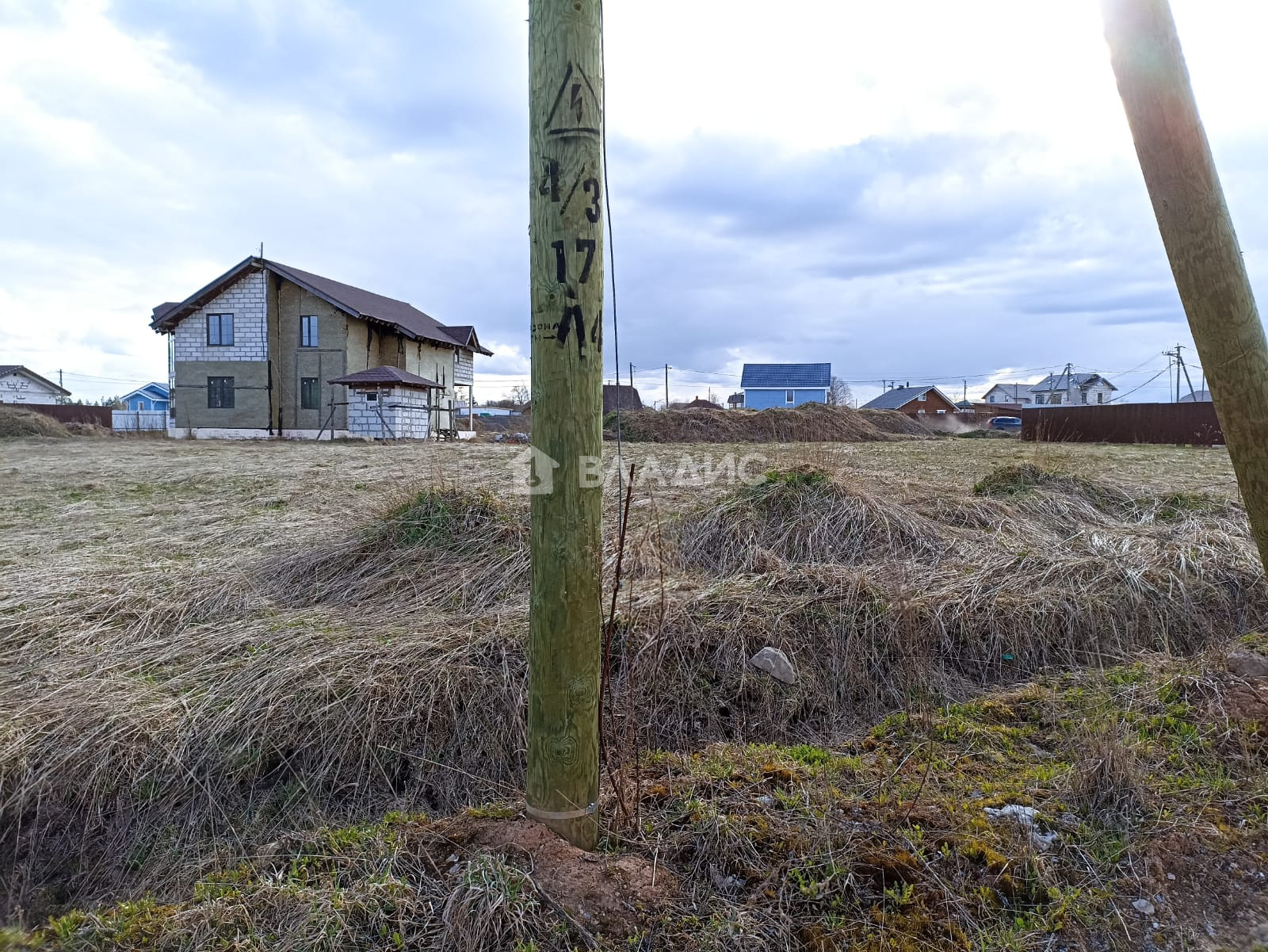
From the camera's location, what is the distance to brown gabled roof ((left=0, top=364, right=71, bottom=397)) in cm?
6090

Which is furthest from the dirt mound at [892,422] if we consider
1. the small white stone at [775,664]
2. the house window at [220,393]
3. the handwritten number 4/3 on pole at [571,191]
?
the handwritten number 4/3 on pole at [571,191]

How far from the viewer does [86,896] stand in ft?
8.77

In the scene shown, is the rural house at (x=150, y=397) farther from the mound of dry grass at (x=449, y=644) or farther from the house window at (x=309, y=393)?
the mound of dry grass at (x=449, y=644)

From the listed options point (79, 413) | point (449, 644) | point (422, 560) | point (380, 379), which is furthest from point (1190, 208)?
point (79, 413)

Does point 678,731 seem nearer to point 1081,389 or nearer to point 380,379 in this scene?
point 380,379

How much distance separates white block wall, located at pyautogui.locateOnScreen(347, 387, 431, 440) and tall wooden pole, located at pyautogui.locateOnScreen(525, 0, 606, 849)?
26.6 meters

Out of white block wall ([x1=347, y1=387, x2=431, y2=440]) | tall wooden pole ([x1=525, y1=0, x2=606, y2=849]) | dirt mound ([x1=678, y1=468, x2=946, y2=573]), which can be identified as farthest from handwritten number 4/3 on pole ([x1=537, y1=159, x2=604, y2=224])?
white block wall ([x1=347, y1=387, x2=431, y2=440])

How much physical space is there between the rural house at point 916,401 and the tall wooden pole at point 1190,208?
57.4m

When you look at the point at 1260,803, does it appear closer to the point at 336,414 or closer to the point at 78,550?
the point at 78,550

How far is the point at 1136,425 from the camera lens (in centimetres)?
2488

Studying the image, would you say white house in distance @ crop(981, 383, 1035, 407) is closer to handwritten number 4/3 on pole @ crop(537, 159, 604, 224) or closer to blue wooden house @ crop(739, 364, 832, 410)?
blue wooden house @ crop(739, 364, 832, 410)

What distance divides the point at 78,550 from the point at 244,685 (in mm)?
3705

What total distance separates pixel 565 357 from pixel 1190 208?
1.75m

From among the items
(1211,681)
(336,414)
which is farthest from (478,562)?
(336,414)
